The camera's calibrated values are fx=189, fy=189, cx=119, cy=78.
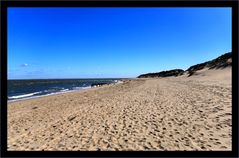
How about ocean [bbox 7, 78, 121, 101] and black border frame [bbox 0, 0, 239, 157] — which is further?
ocean [bbox 7, 78, 121, 101]

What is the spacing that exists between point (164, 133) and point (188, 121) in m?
1.53

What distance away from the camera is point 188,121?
22.6 ft

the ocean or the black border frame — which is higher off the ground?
the black border frame

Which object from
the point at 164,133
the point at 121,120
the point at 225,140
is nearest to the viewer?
the point at 225,140

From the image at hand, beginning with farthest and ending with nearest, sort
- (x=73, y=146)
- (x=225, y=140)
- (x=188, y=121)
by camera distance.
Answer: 1. (x=188, y=121)
2. (x=73, y=146)
3. (x=225, y=140)
